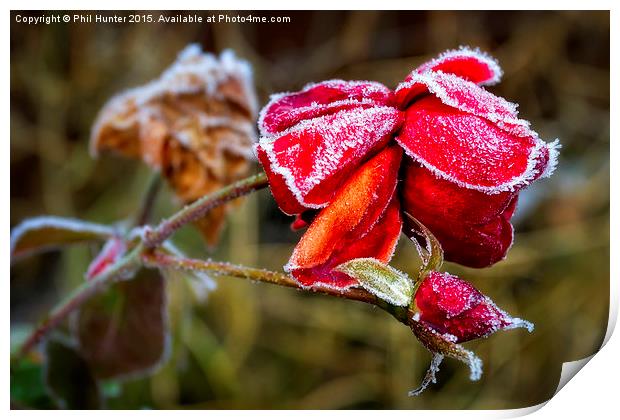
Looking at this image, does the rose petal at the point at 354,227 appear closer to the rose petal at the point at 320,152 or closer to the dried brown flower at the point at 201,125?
the rose petal at the point at 320,152

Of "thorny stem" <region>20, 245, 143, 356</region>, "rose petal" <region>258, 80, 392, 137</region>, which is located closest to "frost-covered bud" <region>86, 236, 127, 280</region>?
"thorny stem" <region>20, 245, 143, 356</region>

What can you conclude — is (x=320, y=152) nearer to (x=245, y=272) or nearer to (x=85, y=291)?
(x=245, y=272)

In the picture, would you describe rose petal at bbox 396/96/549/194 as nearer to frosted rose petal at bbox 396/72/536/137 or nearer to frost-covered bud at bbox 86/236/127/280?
frosted rose petal at bbox 396/72/536/137

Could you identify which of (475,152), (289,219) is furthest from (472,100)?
(289,219)

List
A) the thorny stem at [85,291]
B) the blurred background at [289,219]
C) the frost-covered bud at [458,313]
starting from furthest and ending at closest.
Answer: the blurred background at [289,219] < the thorny stem at [85,291] < the frost-covered bud at [458,313]

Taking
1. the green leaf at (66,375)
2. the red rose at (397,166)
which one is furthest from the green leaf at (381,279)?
the green leaf at (66,375)
